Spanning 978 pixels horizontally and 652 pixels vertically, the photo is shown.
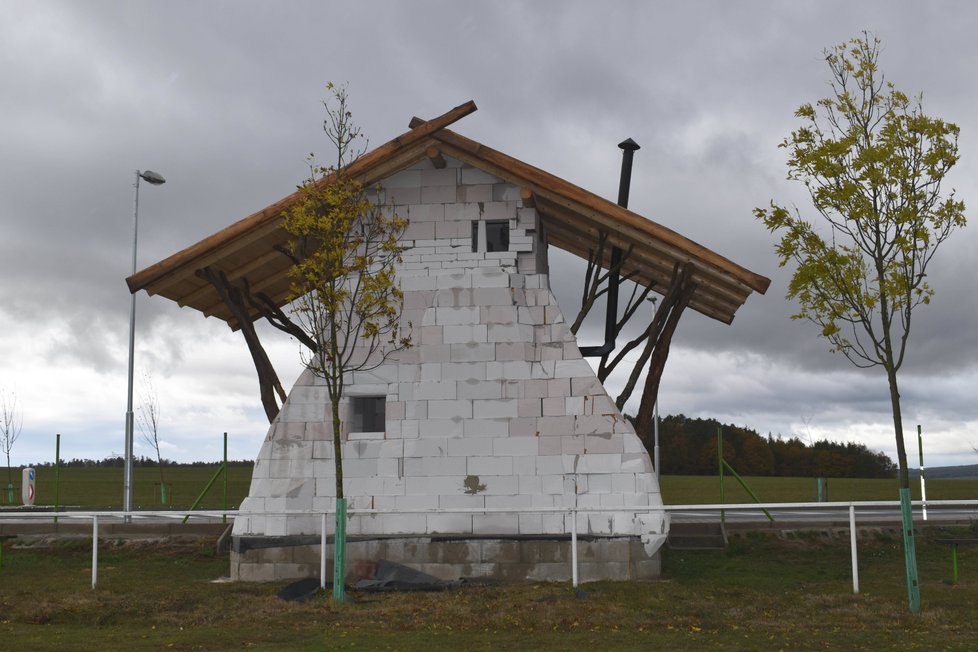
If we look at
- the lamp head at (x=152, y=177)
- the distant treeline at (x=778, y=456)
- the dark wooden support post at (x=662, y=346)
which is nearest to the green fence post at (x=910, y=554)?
→ the dark wooden support post at (x=662, y=346)

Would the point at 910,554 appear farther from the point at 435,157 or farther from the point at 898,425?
the point at 435,157

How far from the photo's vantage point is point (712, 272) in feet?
54.2

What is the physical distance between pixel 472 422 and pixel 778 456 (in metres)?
54.2

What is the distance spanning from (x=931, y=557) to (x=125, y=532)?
15.5 metres

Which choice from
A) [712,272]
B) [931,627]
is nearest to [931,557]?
[712,272]

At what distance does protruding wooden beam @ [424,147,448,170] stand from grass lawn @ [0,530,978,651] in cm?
669

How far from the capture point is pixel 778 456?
219ft

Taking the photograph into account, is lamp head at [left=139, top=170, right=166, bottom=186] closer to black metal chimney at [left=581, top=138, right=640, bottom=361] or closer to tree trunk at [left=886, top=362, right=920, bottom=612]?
black metal chimney at [left=581, top=138, right=640, bottom=361]

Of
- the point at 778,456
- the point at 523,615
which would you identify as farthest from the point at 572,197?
the point at 778,456

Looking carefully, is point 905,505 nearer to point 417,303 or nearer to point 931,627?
point 931,627

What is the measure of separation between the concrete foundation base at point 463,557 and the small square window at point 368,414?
2.10 meters

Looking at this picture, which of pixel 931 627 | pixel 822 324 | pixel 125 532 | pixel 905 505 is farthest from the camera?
pixel 125 532

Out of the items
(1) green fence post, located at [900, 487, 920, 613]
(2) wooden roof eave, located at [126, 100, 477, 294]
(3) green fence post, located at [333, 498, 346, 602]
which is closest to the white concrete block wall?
(2) wooden roof eave, located at [126, 100, 477, 294]

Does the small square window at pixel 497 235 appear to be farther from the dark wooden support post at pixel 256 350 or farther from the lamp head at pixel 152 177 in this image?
the lamp head at pixel 152 177
